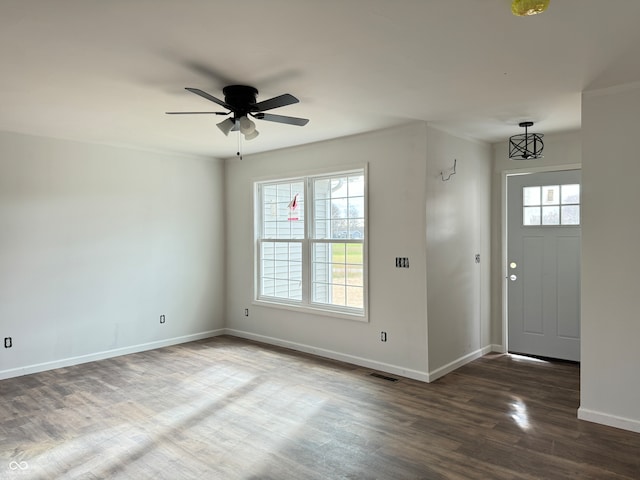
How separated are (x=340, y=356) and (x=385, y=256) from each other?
127 centimetres

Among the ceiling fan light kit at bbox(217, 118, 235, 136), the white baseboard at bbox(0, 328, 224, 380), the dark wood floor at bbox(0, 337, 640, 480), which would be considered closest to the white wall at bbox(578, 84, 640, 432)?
the dark wood floor at bbox(0, 337, 640, 480)

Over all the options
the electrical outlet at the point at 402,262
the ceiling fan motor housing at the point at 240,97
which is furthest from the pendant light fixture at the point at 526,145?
the ceiling fan motor housing at the point at 240,97

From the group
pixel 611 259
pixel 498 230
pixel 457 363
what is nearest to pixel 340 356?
pixel 457 363

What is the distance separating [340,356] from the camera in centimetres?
501

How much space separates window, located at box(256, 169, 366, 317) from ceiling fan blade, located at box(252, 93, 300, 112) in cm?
194

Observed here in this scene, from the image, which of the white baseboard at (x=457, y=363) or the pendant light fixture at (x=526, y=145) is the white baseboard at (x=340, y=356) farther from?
the pendant light fixture at (x=526, y=145)

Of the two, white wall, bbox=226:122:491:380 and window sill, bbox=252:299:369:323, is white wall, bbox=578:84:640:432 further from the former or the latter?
window sill, bbox=252:299:369:323

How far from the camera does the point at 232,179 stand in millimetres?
6309

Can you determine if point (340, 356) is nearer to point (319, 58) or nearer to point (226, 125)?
point (226, 125)

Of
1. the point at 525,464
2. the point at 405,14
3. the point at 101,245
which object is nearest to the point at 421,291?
the point at 525,464

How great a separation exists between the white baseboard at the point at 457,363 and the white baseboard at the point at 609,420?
128cm

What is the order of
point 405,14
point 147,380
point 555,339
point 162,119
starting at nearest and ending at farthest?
point 405,14 < point 162,119 < point 147,380 < point 555,339

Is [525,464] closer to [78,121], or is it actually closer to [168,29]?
[168,29]

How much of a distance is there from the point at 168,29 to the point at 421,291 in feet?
10.3
